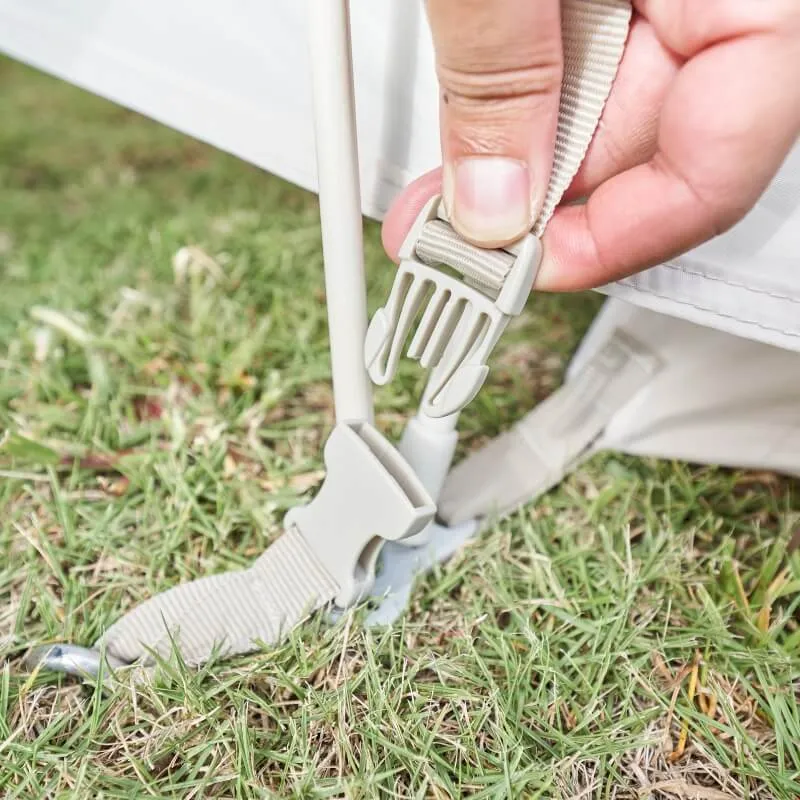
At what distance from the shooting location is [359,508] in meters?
0.65

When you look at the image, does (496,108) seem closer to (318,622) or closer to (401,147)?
(401,147)

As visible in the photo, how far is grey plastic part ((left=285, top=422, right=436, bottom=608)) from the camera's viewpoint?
0.62 meters

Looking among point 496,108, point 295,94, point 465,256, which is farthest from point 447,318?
point 295,94

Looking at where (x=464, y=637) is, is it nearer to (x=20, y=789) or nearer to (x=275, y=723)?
(x=275, y=723)

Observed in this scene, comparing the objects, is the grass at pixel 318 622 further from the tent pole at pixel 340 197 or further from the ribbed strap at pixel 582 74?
the ribbed strap at pixel 582 74

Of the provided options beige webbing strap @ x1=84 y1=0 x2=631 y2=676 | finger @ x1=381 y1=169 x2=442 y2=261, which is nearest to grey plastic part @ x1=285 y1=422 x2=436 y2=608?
beige webbing strap @ x1=84 y1=0 x2=631 y2=676

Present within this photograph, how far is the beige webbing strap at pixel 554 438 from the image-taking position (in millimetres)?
842

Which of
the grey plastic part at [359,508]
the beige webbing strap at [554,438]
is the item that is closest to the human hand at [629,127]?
the grey plastic part at [359,508]

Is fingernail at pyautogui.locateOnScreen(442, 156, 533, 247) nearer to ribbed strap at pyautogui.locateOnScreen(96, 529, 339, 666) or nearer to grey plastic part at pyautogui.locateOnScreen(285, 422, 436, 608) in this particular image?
grey plastic part at pyautogui.locateOnScreen(285, 422, 436, 608)

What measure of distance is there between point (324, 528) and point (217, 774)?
0.21 metres

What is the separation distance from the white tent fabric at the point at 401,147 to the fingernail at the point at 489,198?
0.11 meters

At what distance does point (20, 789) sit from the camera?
59 cm

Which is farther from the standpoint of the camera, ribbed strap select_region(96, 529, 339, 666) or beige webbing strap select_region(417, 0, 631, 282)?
ribbed strap select_region(96, 529, 339, 666)

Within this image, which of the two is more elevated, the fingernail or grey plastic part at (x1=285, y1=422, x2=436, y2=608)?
the fingernail
